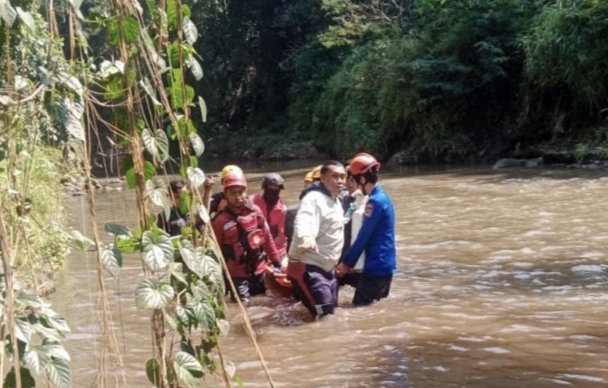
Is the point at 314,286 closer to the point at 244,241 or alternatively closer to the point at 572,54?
the point at 244,241

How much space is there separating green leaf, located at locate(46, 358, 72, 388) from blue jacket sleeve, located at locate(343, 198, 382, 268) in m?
5.10

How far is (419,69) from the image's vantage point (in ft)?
79.4

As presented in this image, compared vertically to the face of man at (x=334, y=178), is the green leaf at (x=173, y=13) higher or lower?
higher

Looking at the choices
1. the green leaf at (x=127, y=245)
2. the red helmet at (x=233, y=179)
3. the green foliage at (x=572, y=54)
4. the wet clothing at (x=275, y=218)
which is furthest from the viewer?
the green foliage at (x=572, y=54)

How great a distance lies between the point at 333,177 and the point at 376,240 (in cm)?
71

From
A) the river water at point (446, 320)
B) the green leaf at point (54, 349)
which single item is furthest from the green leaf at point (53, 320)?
the river water at point (446, 320)

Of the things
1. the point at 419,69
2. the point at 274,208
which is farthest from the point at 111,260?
the point at 419,69

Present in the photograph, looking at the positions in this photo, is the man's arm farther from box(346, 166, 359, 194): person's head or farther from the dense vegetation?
the dense vegetation

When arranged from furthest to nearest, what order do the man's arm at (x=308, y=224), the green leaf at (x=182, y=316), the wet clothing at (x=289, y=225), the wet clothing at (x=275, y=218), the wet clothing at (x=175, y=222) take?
the wet clothing at (x=289, y=225) → the wet clothing at (x=275, y=218) → the man's arm at (x=308, y=224) → the wet clothing at (x=175, y=222) → the green leaf at (x=182, y=316)

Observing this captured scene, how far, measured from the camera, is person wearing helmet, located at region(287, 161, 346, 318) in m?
6.98

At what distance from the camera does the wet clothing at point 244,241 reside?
25.2 feet

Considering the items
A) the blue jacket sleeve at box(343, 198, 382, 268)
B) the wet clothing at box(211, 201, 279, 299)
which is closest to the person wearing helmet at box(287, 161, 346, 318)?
the blue jacket sleeve at box(343, 198, 382, 268)

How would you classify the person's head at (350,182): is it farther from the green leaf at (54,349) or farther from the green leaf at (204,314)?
the green leaf at (54,349)

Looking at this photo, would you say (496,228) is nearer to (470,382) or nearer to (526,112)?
(470,382)
